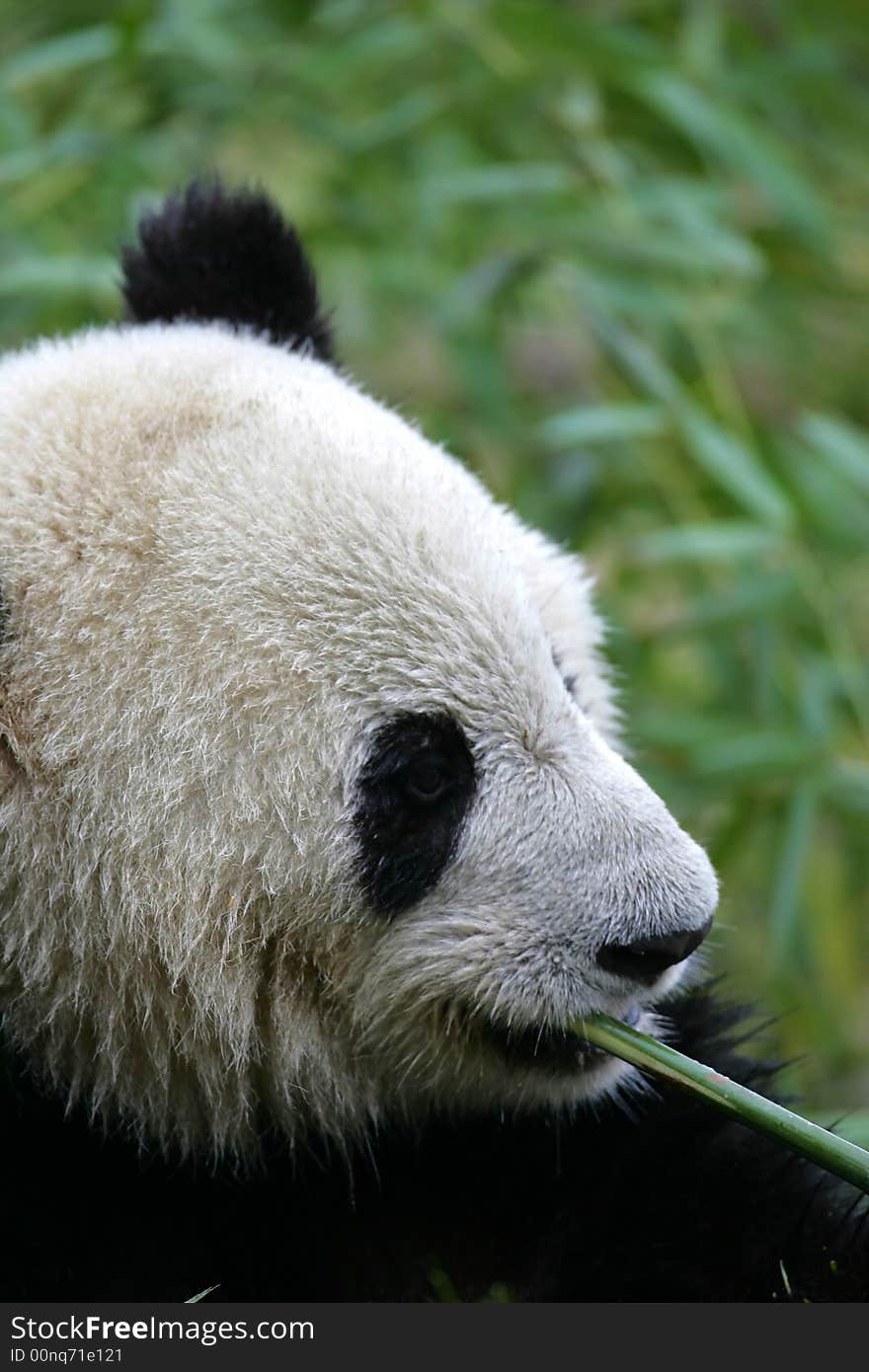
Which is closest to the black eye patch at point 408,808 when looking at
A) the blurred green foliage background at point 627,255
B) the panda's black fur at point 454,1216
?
the panda's black fur at point 454,1216

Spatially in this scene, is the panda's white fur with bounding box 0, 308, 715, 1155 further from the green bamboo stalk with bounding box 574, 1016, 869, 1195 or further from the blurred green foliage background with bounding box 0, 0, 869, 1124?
the blurred green foliage background with bounding box 0, 0, 869, 1124

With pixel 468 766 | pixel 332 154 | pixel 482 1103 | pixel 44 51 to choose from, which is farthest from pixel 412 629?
pixel 332 154

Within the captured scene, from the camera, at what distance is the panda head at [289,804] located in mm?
1831

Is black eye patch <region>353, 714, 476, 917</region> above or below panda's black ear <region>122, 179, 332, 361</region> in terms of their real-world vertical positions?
below

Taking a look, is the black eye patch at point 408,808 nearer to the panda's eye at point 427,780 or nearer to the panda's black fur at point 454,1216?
the panda's eye at point 427,780

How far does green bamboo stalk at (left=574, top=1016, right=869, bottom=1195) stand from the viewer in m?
1.68

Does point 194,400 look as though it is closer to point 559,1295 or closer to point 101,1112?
point 101,1112

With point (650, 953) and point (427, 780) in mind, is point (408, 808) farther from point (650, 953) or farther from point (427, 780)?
point (650, 953)

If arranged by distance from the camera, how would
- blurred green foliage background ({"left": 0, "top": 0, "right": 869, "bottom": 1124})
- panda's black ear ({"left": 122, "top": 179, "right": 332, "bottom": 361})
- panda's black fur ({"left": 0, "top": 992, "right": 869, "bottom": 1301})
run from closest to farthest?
panda's black fur ({"left": 0, "top": 992, "right": 869, "bottom": 1301}) → panda's black ear ({"left": 122, "top": 179, "right": 332, "bottom": 361}) → blurred green foliage background ({"left": 0, "top": 0, "right": 869, "bottom": 1124})

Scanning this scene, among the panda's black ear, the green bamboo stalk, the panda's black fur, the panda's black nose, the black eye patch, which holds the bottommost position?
the panda's black fur

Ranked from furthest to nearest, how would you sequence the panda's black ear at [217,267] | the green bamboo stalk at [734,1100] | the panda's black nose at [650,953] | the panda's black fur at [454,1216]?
the panda's black ear at [217,267] < the panda's black fur at [454,1216] < the panda's black nose at [650,953] < the green bamboo stalk at [734,1100]

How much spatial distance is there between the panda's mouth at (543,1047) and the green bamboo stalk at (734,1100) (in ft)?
0.10

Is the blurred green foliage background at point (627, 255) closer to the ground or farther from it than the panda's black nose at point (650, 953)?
farther from it

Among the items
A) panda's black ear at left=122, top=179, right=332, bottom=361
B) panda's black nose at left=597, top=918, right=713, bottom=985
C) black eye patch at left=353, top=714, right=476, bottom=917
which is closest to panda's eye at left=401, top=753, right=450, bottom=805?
black eye patch at left=353, top=714, right=476, bottom=917
